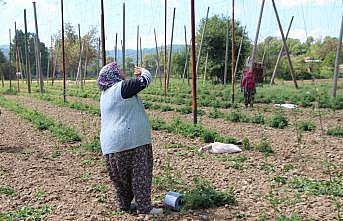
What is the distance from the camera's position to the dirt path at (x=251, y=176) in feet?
15.4

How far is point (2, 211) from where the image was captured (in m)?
5.18

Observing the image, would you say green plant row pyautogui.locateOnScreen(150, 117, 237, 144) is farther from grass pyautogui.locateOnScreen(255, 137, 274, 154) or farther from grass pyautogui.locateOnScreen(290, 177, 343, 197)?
grass pyautogui.locateOnScreen(290, 177, 343, 197)

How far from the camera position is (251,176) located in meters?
6.20

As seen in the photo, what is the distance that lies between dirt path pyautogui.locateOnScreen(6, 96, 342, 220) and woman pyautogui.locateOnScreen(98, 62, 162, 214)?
47cm

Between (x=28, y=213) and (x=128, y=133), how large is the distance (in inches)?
55.9

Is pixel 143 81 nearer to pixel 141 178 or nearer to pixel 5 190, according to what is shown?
pixel 141 178

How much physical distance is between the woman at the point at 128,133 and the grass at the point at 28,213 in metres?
0.88

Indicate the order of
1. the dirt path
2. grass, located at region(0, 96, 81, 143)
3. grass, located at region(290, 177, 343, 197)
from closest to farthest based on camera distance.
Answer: the dirt path < grass, located at region(290, 177, 343, 197) < grass, located at region(0, 96, 81, 143)

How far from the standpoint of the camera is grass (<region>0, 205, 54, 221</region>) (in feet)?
16.1

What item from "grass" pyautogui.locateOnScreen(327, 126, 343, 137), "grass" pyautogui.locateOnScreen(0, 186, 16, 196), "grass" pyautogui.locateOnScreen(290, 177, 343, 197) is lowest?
"grass" pyautogui.locateOnScreen(0, 186, 16, 196)

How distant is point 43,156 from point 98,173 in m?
2.04

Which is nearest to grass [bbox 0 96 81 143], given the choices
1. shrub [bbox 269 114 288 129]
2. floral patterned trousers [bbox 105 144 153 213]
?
shrub [bbox 269 114 288 129]

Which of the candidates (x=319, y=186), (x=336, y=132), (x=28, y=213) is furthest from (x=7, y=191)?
(x=336, y=132)

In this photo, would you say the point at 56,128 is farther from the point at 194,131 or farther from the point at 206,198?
the point at 206,198
